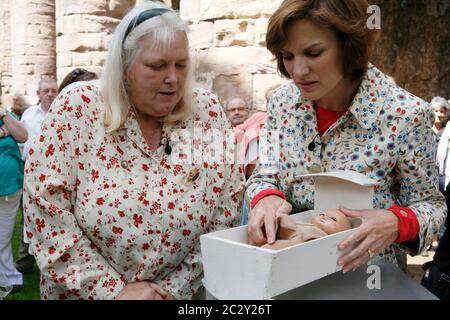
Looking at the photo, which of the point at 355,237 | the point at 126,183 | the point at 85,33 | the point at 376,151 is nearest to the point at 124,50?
the point at 126,183

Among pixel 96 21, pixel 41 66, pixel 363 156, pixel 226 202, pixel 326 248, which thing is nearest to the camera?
pixel 326 248

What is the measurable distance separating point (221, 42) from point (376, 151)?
3.38 m

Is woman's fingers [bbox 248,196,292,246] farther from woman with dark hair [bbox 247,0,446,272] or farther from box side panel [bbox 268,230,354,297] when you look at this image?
box side panel [bbox 268,230,354,297]

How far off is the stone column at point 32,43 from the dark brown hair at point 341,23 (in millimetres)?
11040

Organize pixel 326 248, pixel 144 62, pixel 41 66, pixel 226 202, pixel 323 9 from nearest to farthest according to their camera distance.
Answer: pixel 326 248
pixel 323 9
pixel 144 62
pixel 226 202
pixel 41 66

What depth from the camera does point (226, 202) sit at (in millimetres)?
2127

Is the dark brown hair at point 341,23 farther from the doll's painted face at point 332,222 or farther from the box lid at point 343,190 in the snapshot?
the doll's painted face at point 332,222

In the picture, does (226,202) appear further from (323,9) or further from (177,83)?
(323,9)

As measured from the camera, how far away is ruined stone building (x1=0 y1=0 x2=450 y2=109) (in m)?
4.77

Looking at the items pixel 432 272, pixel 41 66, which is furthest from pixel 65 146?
pixel 41 66

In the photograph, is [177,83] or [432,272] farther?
[432,272]

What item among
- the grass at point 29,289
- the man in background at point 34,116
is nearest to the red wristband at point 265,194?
the grass at point 29,289

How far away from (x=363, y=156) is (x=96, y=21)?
23.0 feet

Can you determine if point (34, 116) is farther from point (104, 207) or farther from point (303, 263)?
point (303, 263)
